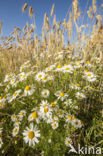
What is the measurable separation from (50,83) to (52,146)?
0.85m

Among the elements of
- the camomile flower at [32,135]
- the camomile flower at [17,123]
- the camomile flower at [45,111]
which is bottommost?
the camomile flower at [32,135]

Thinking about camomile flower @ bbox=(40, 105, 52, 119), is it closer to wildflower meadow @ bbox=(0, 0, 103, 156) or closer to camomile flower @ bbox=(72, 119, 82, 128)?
wildflower meadow @ bbox=(0, 0, 103, 156)

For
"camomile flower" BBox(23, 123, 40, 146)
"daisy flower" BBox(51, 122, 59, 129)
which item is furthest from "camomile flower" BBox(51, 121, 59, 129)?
"camomile flower" BBox(23, 123, 40, 146)


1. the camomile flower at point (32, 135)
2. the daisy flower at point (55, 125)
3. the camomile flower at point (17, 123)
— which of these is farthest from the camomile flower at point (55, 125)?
the camomile flower at point (17, 123)

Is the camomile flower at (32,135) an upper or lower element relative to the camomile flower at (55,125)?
lower

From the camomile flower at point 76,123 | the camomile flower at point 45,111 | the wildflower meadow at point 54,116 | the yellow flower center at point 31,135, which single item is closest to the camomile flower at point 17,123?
the wildflower meadow at point 54,116

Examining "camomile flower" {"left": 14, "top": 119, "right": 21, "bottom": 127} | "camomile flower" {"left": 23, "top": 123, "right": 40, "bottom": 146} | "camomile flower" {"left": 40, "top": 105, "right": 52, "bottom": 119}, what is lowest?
"camomile flower" {"left": 23, "top": 123, "right": 40, "bottom": 146}

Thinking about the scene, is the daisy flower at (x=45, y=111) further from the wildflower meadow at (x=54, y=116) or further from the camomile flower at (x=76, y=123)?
the camomile flower at (x=76, y=123)

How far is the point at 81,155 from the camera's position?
1029 mm

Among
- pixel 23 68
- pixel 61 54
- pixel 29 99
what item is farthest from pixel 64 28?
pixel 29 99

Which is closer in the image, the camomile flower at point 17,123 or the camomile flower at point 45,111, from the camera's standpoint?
the camomile flower at point 45,111

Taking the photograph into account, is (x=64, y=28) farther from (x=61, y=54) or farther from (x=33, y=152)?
(x=33, y=152)

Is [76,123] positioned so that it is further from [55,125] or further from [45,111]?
[45,111]

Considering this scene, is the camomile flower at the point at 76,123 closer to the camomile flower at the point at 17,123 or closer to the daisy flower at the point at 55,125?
the daisy flower at the point at 55,125
